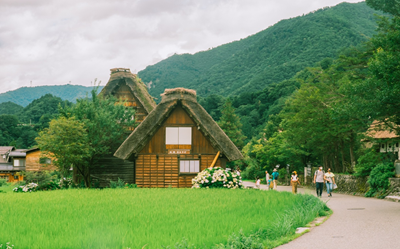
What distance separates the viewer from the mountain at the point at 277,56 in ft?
315

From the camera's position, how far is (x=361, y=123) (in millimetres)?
19781

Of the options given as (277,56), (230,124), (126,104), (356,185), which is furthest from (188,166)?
(277,56)

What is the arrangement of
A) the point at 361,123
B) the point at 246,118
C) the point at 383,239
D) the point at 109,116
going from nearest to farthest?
the point at 383,239 < the point at 361,123 < the point at 109,116 < the point at 246,118

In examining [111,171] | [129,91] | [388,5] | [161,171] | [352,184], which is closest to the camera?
[161,171]

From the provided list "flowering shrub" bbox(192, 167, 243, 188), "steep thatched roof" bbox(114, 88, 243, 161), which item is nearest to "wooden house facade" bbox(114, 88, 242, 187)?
"steep thatched roof" bbox(114, 88, 243, 161)

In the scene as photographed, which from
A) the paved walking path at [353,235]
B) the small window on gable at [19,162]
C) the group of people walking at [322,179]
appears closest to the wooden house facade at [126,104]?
the group of people walking at [322,179]

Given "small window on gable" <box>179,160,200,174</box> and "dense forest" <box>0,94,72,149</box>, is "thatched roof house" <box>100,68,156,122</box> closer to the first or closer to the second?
"small window on gable" <box>179,160,200,174</box>

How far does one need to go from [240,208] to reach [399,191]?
48.9 feet

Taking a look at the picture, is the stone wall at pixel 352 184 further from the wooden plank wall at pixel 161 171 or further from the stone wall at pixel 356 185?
the wooden plank wall at pixel 161 171

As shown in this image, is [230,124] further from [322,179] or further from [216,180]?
[216,180]

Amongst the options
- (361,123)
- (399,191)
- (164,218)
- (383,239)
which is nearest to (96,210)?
(164,218)

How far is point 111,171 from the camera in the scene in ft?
91.4

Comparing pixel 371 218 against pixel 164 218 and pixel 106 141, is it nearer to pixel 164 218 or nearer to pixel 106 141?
pixel 164 218

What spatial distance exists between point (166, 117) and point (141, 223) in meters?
16.9
